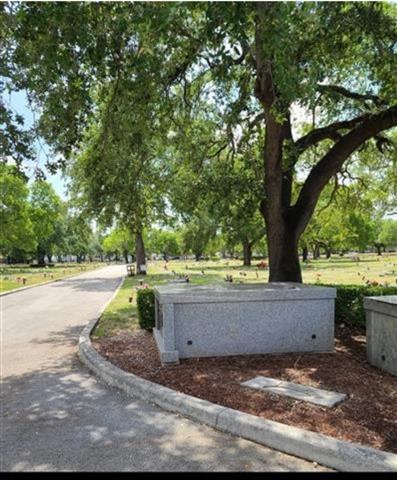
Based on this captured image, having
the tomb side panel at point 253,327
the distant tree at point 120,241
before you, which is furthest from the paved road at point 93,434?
the distant tree at point 120,241

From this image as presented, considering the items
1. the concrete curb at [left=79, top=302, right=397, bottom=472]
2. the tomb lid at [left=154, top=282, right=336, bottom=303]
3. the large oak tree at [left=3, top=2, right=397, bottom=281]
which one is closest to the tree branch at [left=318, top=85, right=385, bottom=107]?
→ the large oak tree at [left=3, top=2, right=397, bottom=281]

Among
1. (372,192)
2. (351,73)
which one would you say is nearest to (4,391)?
(351,73)

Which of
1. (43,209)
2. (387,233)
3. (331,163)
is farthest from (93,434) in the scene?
(387,233)

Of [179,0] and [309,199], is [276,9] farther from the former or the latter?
[309,199]

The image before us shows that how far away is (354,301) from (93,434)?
6.40 m

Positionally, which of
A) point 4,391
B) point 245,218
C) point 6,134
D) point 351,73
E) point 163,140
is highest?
point 351,73

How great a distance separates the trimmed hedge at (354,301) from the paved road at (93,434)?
5.49 metres

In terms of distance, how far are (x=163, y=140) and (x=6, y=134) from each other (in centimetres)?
400

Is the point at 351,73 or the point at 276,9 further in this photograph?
the point at 351,73

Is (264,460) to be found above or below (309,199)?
below

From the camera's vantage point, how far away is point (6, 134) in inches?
273

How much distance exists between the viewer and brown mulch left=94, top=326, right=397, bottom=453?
3945 millimetres

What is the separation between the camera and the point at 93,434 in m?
3.90

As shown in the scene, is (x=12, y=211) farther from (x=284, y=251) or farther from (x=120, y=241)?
(x=284, y=251)
